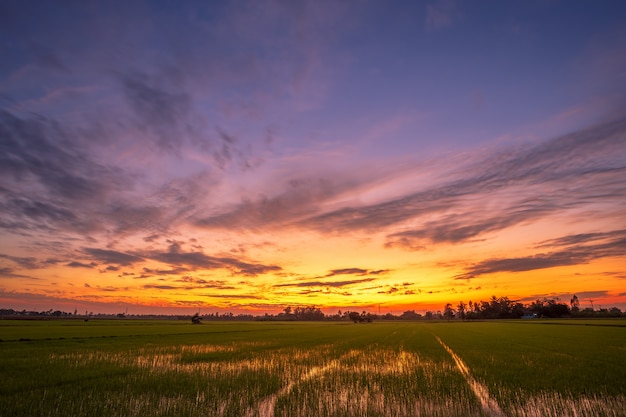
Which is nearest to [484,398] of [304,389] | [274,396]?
[304,389]

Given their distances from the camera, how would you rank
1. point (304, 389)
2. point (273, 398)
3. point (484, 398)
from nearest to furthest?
point (273, 398), point (484, 398), point (304, 389)

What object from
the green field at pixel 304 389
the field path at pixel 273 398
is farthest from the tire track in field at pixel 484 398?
the field path at pixel 273 398

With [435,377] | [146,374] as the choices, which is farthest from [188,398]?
[435,377]

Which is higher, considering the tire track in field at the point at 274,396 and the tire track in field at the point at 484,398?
the tire track in field at the point at 274,396

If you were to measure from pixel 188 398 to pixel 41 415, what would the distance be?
3.77m

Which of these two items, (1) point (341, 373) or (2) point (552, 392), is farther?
(1) point (341, 373)

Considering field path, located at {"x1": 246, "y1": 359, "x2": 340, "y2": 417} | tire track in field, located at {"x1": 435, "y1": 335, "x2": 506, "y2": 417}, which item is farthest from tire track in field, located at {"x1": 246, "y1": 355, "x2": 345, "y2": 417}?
tire track in field, located at {"x1": 435, "y1": 335, "x2": 506, "y2": 417}

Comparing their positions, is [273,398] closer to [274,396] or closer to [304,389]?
[274,396]

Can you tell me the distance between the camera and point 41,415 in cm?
898

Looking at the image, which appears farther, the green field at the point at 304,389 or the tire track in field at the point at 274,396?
the green field at the point at 304,389

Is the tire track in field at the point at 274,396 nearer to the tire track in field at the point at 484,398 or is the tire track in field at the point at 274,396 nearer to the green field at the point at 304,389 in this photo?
the green field at the point at 304,389

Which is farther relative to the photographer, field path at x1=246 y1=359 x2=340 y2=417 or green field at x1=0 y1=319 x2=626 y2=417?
green field at x1=0 y1=319 x2=626 y2=417

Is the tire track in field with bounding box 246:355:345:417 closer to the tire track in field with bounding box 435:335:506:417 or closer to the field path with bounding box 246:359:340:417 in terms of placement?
the field path with bounding box 246:359:340:417

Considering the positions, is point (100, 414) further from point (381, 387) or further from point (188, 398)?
point (381, 387)
